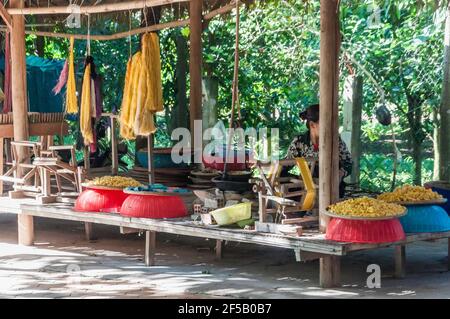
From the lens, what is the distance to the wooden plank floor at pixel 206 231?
259 inches

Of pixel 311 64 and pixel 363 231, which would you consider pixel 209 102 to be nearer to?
pixel 311 64

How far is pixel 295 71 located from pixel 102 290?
738 cm

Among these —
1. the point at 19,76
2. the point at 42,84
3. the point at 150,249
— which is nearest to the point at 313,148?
the point at 150,249

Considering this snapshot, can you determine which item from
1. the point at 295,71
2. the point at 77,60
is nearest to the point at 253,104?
the point at 295,71

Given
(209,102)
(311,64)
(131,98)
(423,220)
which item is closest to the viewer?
(423,220)

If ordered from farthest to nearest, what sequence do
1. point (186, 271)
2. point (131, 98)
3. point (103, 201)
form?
point (131, 98)
point (103, 201)
point (186, 271)

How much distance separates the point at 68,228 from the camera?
34.4ft

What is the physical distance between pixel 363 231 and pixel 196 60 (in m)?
4.47

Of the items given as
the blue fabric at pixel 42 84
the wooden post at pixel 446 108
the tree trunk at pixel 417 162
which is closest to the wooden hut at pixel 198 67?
the blue fabric at pixel 42 84

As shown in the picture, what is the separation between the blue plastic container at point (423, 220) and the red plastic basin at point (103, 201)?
2.76m

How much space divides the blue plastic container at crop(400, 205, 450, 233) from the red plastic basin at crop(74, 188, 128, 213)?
276 centimetres

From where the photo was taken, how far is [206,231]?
7.38 meters

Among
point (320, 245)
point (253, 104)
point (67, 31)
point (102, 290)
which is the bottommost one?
point (102, 290)

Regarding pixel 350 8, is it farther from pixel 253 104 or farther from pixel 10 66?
pixel 10 66
